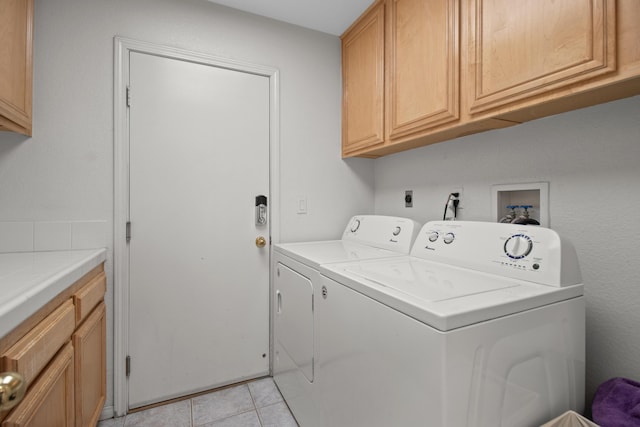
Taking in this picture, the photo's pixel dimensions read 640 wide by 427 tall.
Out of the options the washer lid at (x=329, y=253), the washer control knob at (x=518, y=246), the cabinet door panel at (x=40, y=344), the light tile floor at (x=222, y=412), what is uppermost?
the washer control knob at (x=518, y=246)

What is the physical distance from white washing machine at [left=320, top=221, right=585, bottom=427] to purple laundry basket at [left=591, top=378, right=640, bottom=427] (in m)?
0.06

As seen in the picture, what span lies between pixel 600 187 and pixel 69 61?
2.53 m

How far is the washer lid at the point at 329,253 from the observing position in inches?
55.1

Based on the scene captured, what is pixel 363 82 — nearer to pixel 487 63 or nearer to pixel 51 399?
pixel 487 63

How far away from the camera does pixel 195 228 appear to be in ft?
5.85

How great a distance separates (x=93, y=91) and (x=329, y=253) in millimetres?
1575

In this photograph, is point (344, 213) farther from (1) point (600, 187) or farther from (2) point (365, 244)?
(1) point (600, 187)

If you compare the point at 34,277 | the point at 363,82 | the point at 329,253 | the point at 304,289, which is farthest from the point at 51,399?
the point at 363,82

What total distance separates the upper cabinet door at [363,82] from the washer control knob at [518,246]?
37.0 inches

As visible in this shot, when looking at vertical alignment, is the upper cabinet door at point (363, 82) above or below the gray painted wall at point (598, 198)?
above

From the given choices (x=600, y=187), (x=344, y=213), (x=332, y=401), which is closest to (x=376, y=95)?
(x=344, y=213)

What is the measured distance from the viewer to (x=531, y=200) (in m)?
1.30

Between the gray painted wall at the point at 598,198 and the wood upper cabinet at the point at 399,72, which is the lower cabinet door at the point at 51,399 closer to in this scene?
the wood upper cabinet at the point at 399,72

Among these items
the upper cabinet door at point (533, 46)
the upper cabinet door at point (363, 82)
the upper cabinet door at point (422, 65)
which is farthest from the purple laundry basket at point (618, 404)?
the upper cabinet door at point (363, 82)
